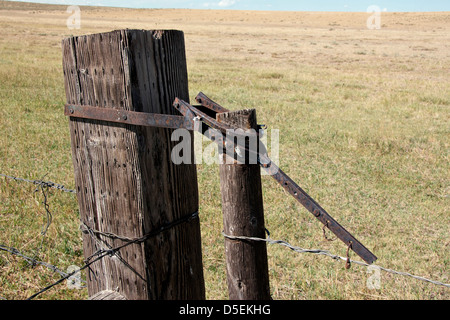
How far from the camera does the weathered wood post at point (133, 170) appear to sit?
5.68 feet

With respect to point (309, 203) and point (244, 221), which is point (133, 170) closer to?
point (244, 221)

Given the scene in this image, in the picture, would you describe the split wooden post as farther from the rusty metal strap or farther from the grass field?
the grass field

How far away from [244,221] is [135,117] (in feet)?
2.10

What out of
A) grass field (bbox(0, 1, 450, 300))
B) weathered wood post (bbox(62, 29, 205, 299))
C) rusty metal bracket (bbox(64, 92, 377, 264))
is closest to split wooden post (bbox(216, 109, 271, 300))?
rusty metal bracket (bbox(64, 92, 377, 264))

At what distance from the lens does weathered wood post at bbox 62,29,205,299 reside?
68.1 inches

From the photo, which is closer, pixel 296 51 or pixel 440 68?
pixel 440 68

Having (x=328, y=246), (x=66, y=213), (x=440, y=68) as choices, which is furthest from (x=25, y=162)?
(x=440, y=68)

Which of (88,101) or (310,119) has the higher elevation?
(88,101)

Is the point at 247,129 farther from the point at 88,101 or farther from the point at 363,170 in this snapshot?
the point at 363,170

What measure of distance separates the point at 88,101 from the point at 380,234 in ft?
13.2

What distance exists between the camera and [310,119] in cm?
971

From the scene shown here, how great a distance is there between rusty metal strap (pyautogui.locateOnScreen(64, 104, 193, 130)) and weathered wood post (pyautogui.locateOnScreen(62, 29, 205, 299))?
3 centimetres

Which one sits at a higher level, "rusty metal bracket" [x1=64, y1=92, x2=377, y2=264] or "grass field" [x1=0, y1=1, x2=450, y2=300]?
"rusty metal bracket" [x1=64, y1=92, x2=377, y2=264]

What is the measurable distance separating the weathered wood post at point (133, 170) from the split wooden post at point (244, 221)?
0.95 feet
